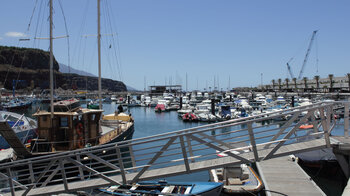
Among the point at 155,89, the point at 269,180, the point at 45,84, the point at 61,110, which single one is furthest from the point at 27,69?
the point at 269,180

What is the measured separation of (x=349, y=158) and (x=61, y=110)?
56.3ft

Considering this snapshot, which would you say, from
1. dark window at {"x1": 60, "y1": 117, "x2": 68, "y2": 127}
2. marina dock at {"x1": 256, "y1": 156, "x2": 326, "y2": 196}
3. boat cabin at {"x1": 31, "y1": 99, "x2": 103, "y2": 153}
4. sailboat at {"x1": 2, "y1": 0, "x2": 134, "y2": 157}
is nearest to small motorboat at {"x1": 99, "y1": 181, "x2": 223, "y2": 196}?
marina dock at {"x1": 256, "y1": 156, "x2": 326, "y2": 196}

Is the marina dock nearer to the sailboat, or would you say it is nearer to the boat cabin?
the sailboat

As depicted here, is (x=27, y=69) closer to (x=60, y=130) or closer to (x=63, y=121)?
(x=60, y=130)

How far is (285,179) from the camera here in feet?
50.1

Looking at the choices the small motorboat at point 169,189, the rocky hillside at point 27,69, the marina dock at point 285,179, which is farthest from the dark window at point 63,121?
the rocky hillside at point 27,69

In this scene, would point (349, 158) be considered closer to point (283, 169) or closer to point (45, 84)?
point (283, 169)

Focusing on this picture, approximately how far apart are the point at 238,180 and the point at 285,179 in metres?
2.36

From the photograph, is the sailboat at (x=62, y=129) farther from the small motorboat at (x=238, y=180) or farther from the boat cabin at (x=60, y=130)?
the small motorboat at (x=238, y=180)

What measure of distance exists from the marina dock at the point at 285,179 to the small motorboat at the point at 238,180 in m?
0.54

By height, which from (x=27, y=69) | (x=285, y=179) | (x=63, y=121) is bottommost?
(x=285, y=179)

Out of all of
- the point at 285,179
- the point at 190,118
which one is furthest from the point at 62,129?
the point at 190,118

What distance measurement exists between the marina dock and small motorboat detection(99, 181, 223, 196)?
283 cm

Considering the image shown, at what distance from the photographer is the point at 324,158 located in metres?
19.7
